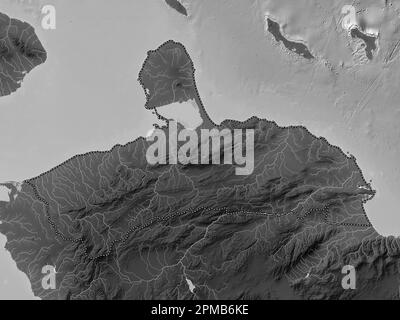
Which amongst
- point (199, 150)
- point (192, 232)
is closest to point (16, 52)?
point (199, 150)

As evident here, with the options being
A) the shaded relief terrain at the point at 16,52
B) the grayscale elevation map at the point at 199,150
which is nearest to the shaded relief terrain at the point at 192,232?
the grayscale elevation map at the point at 199,150

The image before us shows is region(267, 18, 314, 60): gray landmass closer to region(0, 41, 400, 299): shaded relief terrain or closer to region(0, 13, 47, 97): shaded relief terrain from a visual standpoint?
region(0, 41, 400, 299): shaded relief terrain

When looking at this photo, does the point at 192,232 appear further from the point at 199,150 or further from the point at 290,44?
the point at 290,44

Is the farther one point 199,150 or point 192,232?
point 199,150

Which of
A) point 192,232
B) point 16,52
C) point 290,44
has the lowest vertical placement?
point 192,232

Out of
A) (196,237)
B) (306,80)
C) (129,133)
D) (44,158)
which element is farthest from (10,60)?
(306,80)
